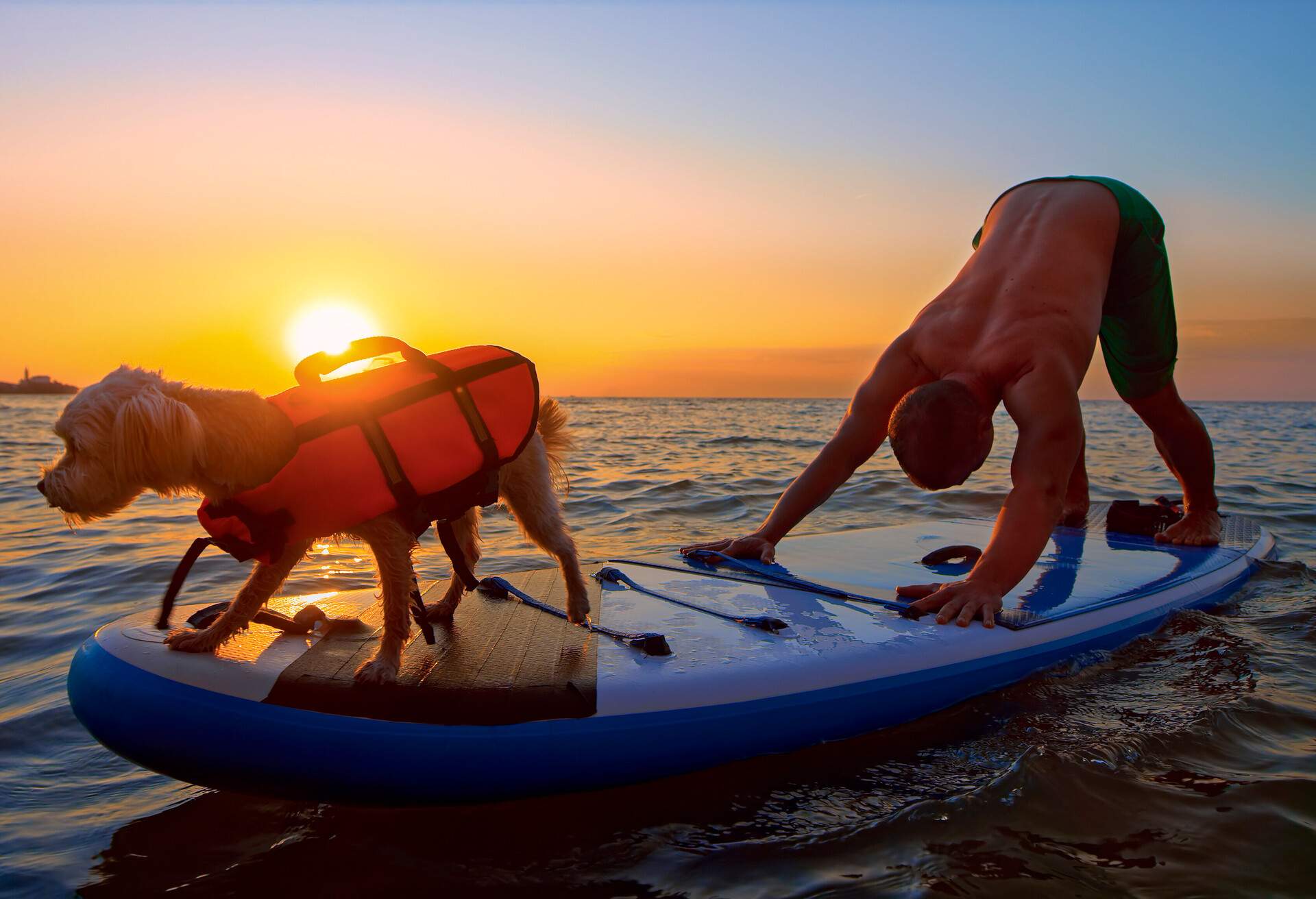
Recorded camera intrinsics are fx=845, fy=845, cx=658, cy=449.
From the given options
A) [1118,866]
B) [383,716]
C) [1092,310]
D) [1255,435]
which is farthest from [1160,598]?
[1255,435]

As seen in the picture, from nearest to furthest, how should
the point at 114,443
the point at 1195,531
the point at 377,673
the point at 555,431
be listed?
the point at 114,443, the point at 377,673, the point at 555,431, the point at 1195,531

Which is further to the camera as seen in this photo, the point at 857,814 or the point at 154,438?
the point at 857,814

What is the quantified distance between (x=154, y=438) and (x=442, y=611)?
1437 mm

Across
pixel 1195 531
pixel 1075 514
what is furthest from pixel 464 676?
pixel 1195 531

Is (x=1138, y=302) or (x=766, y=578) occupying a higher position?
(x=1138, y=302)

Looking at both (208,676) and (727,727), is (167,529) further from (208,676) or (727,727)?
(727,727)

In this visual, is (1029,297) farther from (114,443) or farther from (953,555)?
(114,443)

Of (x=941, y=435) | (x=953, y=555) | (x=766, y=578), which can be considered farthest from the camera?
(x=953, y=555)

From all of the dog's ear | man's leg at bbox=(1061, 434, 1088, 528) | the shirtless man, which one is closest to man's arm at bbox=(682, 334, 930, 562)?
the shirtless man

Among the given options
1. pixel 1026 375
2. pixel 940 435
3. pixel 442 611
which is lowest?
pixel 442 611

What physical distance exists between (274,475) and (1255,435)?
900 inches

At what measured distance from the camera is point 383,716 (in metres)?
2.72

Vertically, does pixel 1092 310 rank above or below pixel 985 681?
above

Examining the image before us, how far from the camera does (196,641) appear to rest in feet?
9.74
